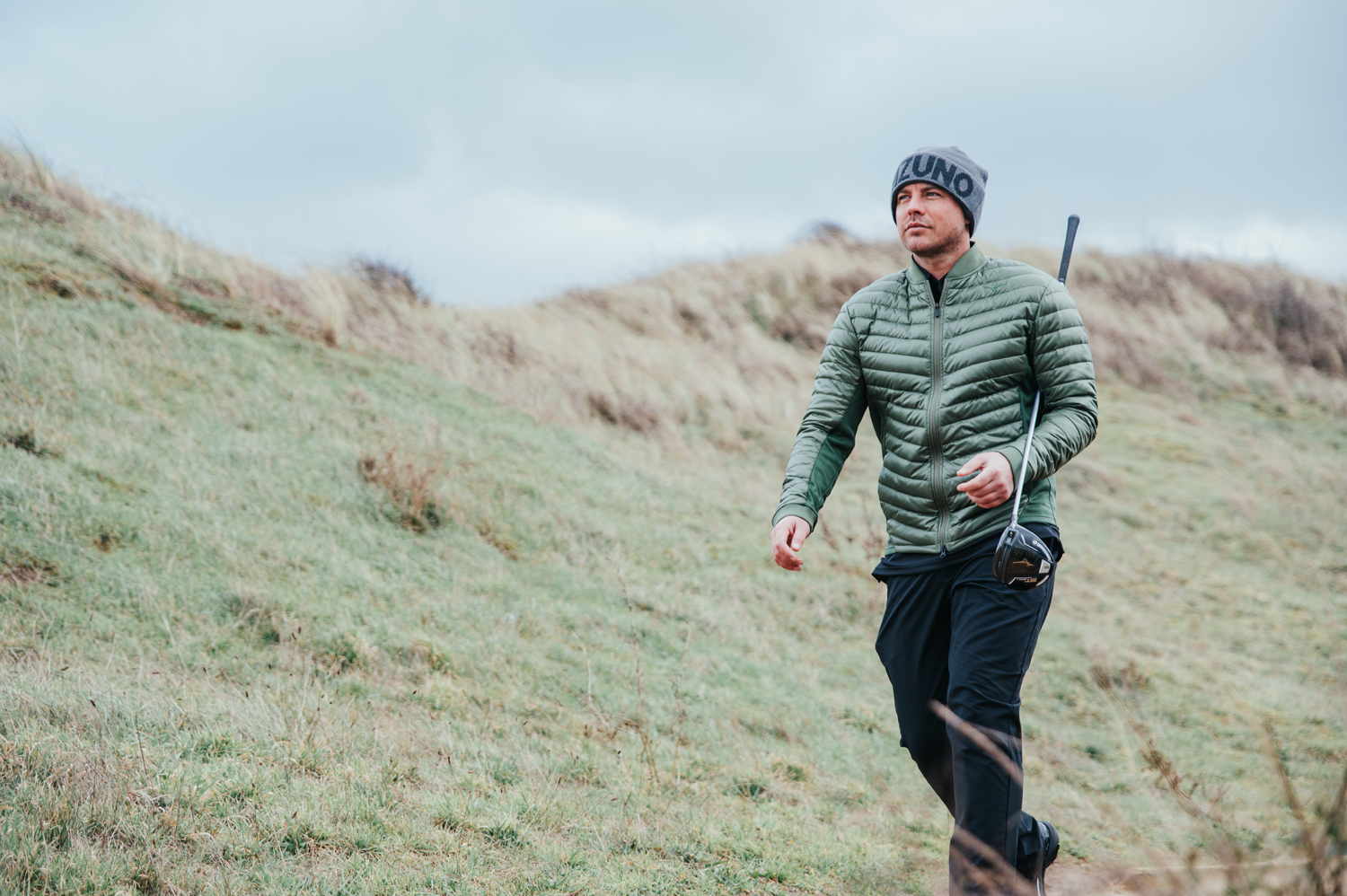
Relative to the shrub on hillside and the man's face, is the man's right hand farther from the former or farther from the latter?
the shrub on hillside

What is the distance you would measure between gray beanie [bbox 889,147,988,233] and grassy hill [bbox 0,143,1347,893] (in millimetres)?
1913

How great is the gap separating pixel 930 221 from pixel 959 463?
0.80m

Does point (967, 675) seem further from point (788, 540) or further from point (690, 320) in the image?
point (690, 320)

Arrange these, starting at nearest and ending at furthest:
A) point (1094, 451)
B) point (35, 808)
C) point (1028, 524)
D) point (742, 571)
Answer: point (35, 808) → point (1028, 524) → point (742, 571) → point (1094, 451)

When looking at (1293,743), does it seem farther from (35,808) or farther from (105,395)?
(105,395)

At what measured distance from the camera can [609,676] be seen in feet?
17.6

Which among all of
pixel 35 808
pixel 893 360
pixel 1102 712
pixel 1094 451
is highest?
pixel 1094 451

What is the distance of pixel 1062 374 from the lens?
112 inches

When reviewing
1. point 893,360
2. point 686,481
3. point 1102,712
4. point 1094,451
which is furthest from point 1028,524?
point 1094,451

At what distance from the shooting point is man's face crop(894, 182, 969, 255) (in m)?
3.00

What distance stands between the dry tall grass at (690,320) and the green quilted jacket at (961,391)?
8024mm

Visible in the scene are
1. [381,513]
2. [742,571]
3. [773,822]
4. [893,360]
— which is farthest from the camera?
[742,571]

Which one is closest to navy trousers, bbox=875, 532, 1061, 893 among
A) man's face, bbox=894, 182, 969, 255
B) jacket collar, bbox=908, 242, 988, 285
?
jacket collar, bbox=908, 242, 988, 285

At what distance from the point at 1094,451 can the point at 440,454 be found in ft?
38.0
